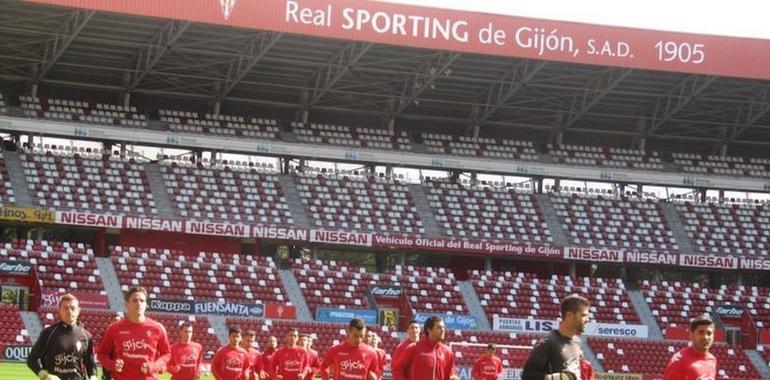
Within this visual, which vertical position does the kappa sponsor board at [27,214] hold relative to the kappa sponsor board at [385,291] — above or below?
above

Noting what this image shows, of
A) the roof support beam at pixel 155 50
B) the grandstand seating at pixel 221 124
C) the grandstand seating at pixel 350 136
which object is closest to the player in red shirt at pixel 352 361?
the roof support beam at pixel 155 50

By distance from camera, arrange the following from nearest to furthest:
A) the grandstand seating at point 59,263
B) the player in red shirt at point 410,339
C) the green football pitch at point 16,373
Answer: the player in red shirt at point 410,339, the green football pitch at point 16,373, the grandstand seating at point 59,263

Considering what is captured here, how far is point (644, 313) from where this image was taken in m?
59.6

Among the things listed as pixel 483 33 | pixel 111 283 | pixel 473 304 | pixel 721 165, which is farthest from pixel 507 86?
pixel 111 283

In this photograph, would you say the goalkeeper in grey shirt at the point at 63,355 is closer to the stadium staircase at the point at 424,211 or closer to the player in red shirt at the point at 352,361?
the player in red shirt at the point at 352,361

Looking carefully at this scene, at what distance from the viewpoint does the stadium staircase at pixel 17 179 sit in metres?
54.2

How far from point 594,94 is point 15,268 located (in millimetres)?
26057

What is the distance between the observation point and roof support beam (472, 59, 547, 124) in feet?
188

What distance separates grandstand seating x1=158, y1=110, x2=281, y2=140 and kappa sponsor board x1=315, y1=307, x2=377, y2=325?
9.35 metres

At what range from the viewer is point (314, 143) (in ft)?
197

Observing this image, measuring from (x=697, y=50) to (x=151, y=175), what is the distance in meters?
23.3

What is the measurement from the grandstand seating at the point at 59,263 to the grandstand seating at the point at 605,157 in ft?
74.5

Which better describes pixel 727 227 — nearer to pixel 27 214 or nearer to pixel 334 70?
pixel 334 70

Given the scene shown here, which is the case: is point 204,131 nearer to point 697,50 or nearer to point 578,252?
point 578,252
